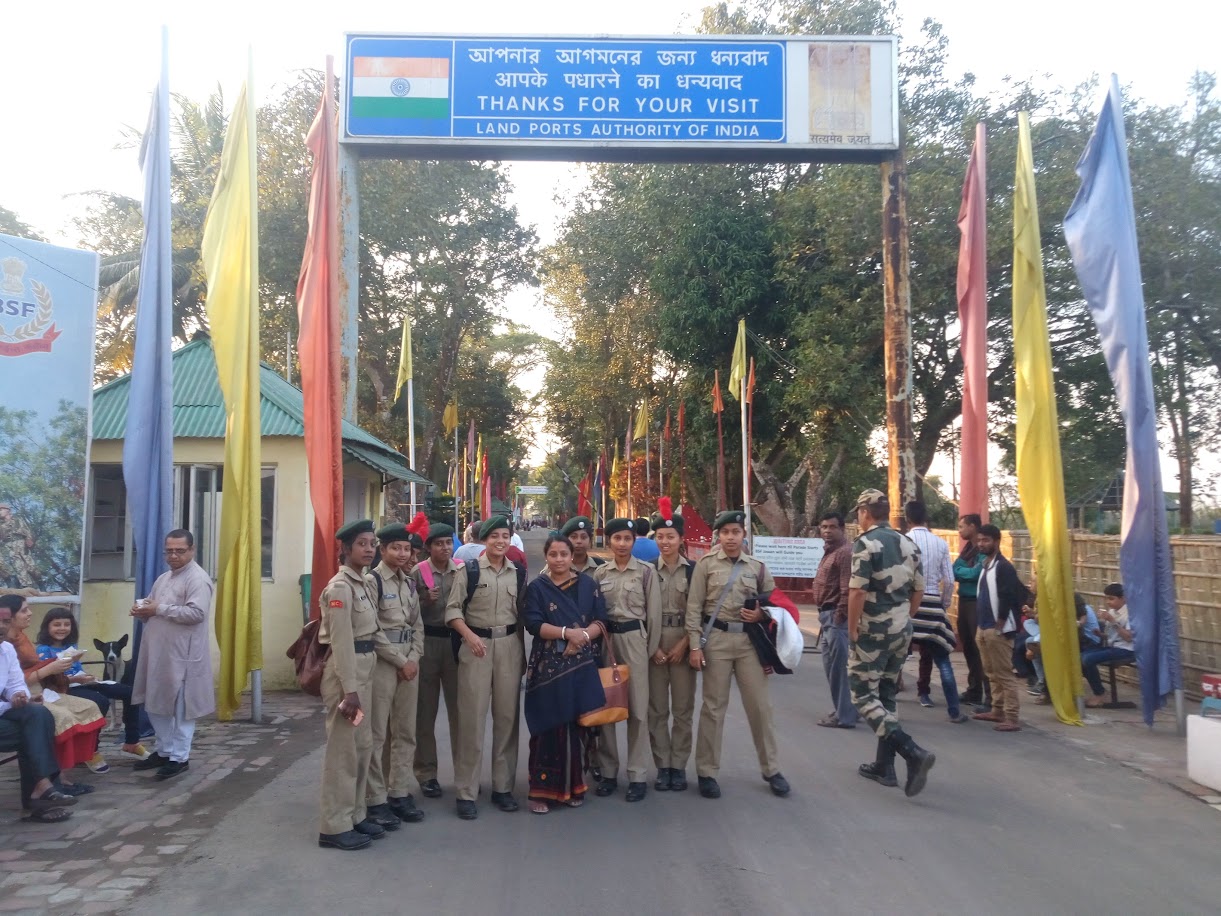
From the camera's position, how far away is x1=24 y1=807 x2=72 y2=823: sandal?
5.71 m

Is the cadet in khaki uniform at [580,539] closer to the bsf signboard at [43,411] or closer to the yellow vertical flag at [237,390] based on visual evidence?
the yellow vertical flag at [237,390]

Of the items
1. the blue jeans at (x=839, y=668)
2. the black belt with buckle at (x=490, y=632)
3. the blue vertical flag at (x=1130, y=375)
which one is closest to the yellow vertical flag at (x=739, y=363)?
the blue vertical flag at (x=1130, y=375)

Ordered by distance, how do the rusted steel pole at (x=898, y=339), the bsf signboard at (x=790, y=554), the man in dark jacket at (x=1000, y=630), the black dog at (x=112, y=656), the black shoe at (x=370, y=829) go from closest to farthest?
the black shoe at (x=370, y=829)
the black dog at (x=112, y=656)
the man in dark jacket at (x=1000, y=630)
the rusted steel pole at (x=898, y=339)
the bsf signboard at (x=790, y=554)

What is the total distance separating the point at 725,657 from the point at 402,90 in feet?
27.7

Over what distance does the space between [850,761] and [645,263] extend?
839 inches

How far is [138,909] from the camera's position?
4.38 metres

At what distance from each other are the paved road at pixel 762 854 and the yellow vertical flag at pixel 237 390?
6.00ft

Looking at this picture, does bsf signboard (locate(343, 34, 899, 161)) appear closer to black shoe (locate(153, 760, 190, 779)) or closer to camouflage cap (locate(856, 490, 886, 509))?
camouflage cap (locate(856, 490, 886, 509))

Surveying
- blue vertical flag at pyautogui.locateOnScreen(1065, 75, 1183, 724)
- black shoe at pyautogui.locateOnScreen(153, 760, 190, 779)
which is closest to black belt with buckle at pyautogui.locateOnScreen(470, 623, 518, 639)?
black shoe at pyautogui.locateOnScreen(153, 760, 190, 779)

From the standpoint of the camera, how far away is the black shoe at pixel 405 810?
5.72 m

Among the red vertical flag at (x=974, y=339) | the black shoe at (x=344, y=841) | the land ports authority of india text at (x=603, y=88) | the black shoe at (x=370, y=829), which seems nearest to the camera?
the black shoe at (x=344, y=841)

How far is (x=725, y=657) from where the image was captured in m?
6.27

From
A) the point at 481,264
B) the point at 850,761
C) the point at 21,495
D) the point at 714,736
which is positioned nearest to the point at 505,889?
the point at 714,736

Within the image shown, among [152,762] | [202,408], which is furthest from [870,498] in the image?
[202,408]
